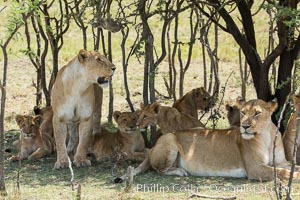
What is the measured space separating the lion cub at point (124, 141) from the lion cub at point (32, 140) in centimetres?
59

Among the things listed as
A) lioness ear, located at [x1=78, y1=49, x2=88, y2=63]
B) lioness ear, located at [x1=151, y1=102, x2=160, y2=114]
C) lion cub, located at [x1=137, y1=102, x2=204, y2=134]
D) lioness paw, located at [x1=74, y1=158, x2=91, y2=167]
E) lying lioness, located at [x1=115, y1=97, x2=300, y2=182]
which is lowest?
lioness paw, located at [x1=74, y1=158, x2=91, y2=167]

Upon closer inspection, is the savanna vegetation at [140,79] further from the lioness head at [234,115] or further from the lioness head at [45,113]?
the lioness head at [45,113]

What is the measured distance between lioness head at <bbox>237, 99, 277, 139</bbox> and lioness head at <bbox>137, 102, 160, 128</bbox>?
6.16 feet

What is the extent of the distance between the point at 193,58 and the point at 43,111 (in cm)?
673

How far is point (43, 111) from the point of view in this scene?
11.2 meters

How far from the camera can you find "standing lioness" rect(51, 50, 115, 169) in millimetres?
9727

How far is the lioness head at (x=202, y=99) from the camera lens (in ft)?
38.6

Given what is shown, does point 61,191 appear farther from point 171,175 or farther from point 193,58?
point 193,58

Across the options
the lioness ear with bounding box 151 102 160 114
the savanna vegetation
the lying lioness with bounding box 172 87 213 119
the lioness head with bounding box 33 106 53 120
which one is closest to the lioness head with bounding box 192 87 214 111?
the lying lioness with bounding box 172 87 213 119

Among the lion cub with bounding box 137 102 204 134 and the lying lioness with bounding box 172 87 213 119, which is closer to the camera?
the lion cub with bounding box 137 102 204 134

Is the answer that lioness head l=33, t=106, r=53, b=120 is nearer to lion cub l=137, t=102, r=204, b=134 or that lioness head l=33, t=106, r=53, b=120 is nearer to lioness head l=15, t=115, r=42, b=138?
lioness head l=15, t=115, r=42, b=138

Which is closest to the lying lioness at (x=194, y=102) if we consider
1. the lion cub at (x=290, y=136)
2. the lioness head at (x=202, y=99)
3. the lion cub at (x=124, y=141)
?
the lioness head at (x=202, y=99)

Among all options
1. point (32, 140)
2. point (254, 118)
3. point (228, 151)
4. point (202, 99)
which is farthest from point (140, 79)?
point (254, 118)

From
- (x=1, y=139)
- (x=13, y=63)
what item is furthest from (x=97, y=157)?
(x=13, y=63)
